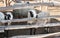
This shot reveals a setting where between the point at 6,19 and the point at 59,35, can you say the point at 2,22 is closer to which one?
the point at 6,19

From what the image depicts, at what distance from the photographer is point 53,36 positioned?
9.16 ft

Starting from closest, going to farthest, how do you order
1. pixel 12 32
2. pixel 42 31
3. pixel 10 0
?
pixel 12 32 < pixel 42 31 < pixel 10 0

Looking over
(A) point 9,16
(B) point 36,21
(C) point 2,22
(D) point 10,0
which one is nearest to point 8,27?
(C) point 2,22

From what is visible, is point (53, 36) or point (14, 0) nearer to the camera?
Result: point (53, 36)

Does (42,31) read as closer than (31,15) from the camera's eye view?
No

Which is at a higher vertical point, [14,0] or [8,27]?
[14,0]

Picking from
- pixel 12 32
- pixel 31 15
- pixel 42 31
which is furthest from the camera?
pixel 42 31

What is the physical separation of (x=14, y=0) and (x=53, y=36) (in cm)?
219

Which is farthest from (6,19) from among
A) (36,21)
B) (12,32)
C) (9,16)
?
(12,32)

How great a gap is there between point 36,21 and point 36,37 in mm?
399

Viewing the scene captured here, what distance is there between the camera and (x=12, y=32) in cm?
350

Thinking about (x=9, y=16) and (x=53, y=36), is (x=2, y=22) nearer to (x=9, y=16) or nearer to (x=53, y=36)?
(x=9, y=16)

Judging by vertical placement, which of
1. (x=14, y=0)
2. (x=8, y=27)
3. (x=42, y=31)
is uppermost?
(x=14, y=0)

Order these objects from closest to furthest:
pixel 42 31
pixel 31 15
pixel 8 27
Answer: pixel 8 27
pixel 31 15
pixel 42 31
